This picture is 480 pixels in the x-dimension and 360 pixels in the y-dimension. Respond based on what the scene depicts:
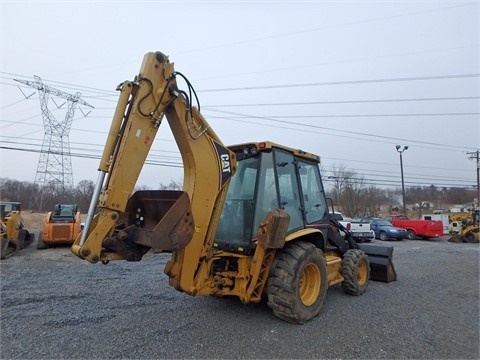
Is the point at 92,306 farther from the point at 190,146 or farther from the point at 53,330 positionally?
the point at 190,146

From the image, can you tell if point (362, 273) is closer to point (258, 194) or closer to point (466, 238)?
point (258, 194)

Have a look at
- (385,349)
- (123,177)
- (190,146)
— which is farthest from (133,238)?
(385,349)

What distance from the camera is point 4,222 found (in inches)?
484

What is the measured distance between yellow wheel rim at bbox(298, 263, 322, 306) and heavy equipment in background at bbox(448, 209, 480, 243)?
70.0 feet

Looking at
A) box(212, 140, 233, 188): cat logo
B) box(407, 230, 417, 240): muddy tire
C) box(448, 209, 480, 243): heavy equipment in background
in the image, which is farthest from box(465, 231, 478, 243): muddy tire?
box(212, 140, 233, 188): cat logo

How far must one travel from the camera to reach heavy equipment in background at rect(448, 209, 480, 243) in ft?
71.5

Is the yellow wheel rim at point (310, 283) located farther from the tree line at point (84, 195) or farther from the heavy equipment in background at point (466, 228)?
the tree line at point (84, 195)

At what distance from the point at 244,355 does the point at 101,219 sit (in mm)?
2049

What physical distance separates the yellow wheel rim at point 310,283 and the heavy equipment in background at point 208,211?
14 mm

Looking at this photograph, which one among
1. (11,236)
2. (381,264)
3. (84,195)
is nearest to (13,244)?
(11,236)

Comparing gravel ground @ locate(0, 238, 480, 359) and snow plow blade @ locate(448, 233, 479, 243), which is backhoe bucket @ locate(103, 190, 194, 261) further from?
snow plow blade @ locate(448, 233, 479, 243)

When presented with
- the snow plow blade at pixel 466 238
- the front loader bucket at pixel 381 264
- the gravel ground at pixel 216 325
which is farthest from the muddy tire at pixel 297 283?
the snow plow blade at pixel 466 238

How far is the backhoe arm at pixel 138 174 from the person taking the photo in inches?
134

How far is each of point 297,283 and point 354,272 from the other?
2.05 meters
